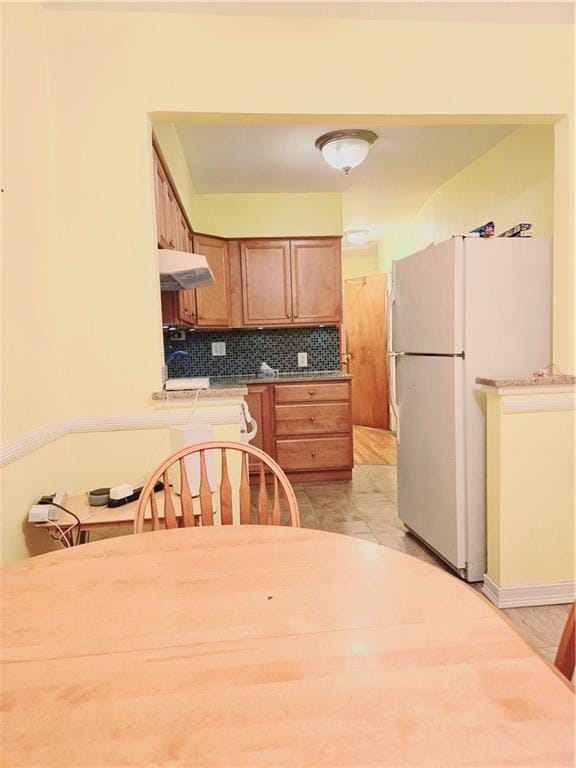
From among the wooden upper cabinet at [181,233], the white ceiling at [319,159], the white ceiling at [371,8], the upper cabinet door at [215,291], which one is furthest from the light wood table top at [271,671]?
the upper cabinet door at [215,291]

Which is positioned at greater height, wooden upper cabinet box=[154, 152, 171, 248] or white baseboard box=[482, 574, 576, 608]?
wooden upper cabinet box=[154, 152, 171, 248]

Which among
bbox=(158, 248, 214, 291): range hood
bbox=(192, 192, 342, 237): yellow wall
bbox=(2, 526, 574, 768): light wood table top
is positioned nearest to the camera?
bbox=(2, 526, 574, 768): light wood table top

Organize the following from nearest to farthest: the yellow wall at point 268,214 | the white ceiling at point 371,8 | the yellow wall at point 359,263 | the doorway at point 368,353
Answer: the white ceiling at point 371,8 < the yellow wall at point 268,214 < the doorway at point 368,353 < the yellow wall at point 359,263

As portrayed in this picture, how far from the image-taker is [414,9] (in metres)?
2.06

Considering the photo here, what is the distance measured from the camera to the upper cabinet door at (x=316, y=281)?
4.53 metres

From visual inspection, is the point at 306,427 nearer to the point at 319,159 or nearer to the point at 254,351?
the point at 254,351

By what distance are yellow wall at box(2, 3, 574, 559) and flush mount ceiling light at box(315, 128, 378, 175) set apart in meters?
1.17

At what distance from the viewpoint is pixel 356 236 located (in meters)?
6.25

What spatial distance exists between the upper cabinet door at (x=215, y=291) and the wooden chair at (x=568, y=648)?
12.1 ft

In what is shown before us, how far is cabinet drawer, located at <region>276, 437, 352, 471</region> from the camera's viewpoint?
4.21 m

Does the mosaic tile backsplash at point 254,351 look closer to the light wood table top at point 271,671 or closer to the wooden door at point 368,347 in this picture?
the wooden door at point 368,347

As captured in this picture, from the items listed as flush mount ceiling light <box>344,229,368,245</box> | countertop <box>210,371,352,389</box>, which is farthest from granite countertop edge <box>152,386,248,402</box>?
flush mount ceiling light <box>344,229,368,245</box>

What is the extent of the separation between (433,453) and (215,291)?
100.0 inches

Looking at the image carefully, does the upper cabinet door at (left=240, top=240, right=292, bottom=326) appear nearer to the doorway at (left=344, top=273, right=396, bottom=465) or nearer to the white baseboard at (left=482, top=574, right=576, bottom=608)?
the doorway at (left=344, top=273, right=396, bottom=465)
